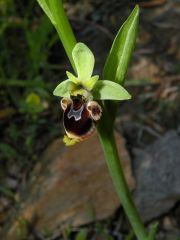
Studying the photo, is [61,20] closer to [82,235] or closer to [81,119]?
[81,119]

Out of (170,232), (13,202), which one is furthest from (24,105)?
(170,232)

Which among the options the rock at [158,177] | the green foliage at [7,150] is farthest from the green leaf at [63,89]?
the green foliage at [7,150]

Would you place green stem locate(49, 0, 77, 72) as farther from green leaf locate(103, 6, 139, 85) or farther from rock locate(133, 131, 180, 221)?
rock locate(133, 131, 180, 221)

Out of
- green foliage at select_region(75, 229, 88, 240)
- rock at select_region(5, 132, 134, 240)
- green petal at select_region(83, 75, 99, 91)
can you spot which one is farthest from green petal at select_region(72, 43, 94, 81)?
rock at select_region(5, 132, 134, 240)

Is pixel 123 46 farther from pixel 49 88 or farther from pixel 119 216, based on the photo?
pixel 49 88

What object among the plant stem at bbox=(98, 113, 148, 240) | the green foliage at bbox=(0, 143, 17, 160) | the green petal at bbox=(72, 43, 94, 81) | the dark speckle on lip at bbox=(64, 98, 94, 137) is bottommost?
the green foliage at bbox=(0, 143, 17, 160)

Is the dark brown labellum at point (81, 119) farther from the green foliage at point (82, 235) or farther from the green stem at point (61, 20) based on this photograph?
Result: the green foliage at point (82, 235)

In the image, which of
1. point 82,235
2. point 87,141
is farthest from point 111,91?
point 87,141
